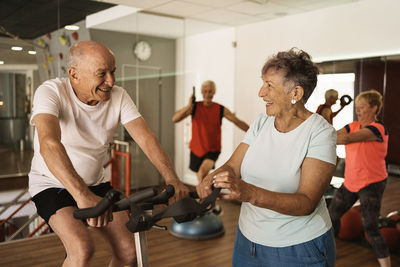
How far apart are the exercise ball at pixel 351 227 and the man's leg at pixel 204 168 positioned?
5.05 feet

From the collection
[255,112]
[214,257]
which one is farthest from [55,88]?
[255,112]

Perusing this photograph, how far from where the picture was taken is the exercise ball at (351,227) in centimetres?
396

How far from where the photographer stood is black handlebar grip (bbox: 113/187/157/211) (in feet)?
3.72

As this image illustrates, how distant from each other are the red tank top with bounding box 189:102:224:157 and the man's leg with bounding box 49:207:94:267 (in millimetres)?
2985

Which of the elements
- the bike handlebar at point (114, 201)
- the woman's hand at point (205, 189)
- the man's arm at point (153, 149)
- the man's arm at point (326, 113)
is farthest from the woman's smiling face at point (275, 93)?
the man's arm at point (326, 113)

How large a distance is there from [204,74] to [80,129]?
4677 mm

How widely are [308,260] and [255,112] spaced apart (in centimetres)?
427

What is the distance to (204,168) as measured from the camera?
4547mm

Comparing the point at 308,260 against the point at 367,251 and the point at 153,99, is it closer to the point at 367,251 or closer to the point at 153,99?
the point at 367,251

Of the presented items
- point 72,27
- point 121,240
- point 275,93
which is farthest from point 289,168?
point 72,27

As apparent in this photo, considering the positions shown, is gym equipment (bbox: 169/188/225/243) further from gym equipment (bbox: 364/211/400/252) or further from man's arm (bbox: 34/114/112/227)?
man's arm (bbox: 34/114/112/227)

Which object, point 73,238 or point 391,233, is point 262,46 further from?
point 73,238

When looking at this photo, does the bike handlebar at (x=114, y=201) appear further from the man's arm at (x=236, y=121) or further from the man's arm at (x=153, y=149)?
the man's arm at (x=236, y=121)

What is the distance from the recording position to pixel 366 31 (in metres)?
4.36
